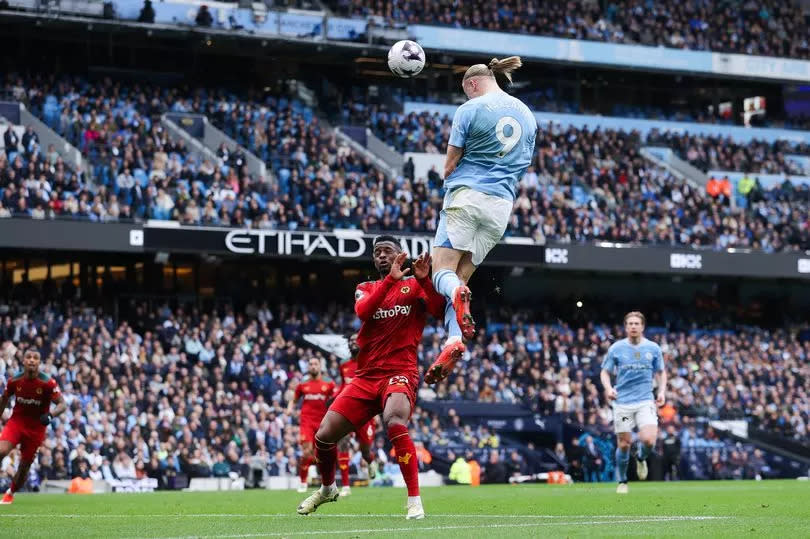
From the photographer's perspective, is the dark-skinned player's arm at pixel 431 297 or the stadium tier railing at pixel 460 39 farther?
the stadium tier railing at pixel 460 39

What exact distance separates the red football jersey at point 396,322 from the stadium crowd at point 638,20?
35390 mm

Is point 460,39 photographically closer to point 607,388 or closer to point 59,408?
point 607,388

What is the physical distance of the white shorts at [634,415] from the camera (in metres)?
20.9

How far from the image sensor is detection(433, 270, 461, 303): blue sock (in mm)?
11016

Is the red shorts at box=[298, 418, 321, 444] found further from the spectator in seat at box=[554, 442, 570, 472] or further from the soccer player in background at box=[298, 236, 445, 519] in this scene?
the soccer player in background at box=[298, 236, 445, 519]

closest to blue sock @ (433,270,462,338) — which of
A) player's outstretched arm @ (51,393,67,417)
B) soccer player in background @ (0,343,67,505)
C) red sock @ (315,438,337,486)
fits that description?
red sock @ (315,438,337,486)

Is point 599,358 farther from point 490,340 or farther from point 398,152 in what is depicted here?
point 398,152

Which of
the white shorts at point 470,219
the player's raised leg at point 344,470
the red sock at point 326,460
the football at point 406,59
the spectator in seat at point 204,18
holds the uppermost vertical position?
the spectator in seat at point 204,18

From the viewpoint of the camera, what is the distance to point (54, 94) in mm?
40781

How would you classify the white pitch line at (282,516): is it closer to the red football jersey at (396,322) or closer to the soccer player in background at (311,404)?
the red football jersey at (396,322)

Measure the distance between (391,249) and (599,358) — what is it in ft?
96.6

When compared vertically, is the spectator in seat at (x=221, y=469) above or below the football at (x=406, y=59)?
below

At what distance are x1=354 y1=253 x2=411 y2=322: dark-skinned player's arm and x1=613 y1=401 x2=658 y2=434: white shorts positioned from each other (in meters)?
10.0

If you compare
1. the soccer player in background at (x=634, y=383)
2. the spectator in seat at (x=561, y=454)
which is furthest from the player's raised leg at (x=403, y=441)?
the spectator in seat at (x=561, y=454)
